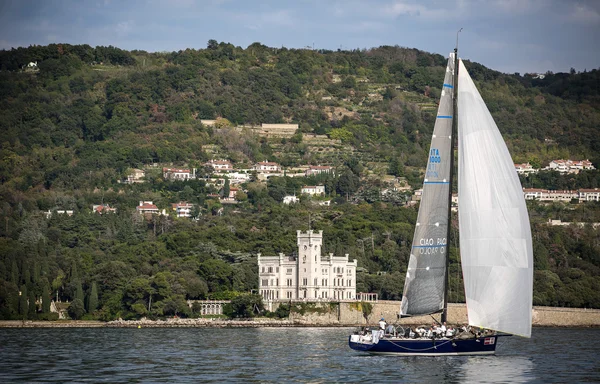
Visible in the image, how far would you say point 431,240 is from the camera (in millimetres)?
47406

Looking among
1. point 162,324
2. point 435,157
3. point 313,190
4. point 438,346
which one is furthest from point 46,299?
point 313,190

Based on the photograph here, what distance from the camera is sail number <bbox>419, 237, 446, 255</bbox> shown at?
47406mm

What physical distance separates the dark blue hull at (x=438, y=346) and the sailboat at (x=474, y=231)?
0.05 meters

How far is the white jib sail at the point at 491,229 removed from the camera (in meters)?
45.8

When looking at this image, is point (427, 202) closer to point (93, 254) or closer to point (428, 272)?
point (428, 272)

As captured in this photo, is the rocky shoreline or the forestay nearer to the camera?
the forestay

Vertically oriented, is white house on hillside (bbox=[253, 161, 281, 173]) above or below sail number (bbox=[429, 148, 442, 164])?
above

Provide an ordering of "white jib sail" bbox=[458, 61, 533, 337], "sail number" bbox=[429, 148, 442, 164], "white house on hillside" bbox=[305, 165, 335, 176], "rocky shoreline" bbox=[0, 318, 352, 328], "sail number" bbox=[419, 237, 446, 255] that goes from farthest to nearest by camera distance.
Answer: "white house on hillside" bbox=[305, 165, 335, 176] → "rocky shoreline" bbox=[0, 318, 352, 328] → "sail number" bbox=[419, 237, 446, 255] → "sail number" bbox=[429, 148, 442, 164] → "white jib sail" bbox=[458, 61, 533, 337]

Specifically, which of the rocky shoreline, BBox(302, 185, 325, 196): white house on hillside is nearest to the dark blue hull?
the rocky shoreline

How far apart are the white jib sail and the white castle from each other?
53.3 metres

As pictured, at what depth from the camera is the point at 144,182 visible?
6683 inches

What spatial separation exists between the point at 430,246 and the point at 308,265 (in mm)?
52952

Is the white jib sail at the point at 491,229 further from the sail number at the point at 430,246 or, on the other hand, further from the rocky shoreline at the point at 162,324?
the rocky shoreline at the point at 162,324

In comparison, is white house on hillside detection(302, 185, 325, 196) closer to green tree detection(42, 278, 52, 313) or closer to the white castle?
the white castle
